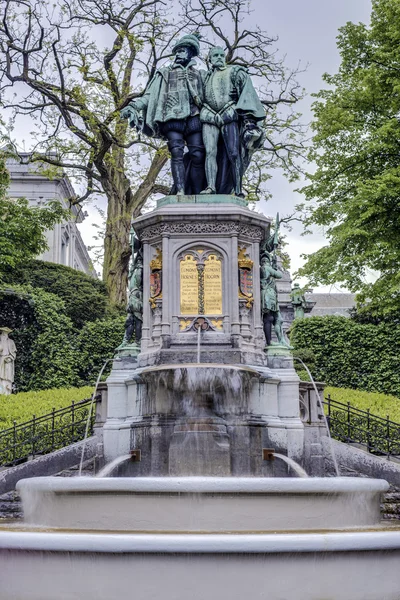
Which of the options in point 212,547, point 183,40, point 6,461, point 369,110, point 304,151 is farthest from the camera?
point 304,151

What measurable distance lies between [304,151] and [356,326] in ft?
29.0

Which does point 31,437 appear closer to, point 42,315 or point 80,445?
point 80,445

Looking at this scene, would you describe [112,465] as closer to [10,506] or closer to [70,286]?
[10,506]

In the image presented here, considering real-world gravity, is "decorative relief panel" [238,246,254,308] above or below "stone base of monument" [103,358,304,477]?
above

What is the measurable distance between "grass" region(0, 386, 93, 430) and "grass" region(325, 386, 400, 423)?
6.28 meters

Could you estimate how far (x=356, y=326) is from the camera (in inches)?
969

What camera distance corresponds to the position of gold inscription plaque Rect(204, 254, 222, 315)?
429 inches

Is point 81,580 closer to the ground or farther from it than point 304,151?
closer to the ground

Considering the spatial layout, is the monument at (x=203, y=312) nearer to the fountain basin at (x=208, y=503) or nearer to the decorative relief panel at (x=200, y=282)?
the decorative relief panel at (x=200, y=282)

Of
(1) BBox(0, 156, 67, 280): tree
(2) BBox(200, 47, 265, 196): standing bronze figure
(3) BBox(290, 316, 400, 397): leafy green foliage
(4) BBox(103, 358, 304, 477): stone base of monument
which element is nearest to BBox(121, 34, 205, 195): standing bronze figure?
(2) BBox(200, 47, 265, 196): standing bronze figure

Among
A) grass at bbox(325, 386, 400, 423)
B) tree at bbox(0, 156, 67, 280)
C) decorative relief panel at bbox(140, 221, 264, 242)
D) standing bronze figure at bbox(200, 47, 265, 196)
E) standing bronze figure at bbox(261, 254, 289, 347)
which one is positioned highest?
tree at bbox(0, 156, 67, 280)

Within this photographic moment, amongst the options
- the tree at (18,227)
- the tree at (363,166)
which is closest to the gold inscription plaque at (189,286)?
the tree at (363,166)

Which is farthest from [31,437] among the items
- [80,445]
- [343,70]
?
[343,70]

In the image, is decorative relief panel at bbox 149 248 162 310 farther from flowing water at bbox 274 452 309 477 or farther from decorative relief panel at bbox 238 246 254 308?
flowing water at bbox 274 452 309 477
